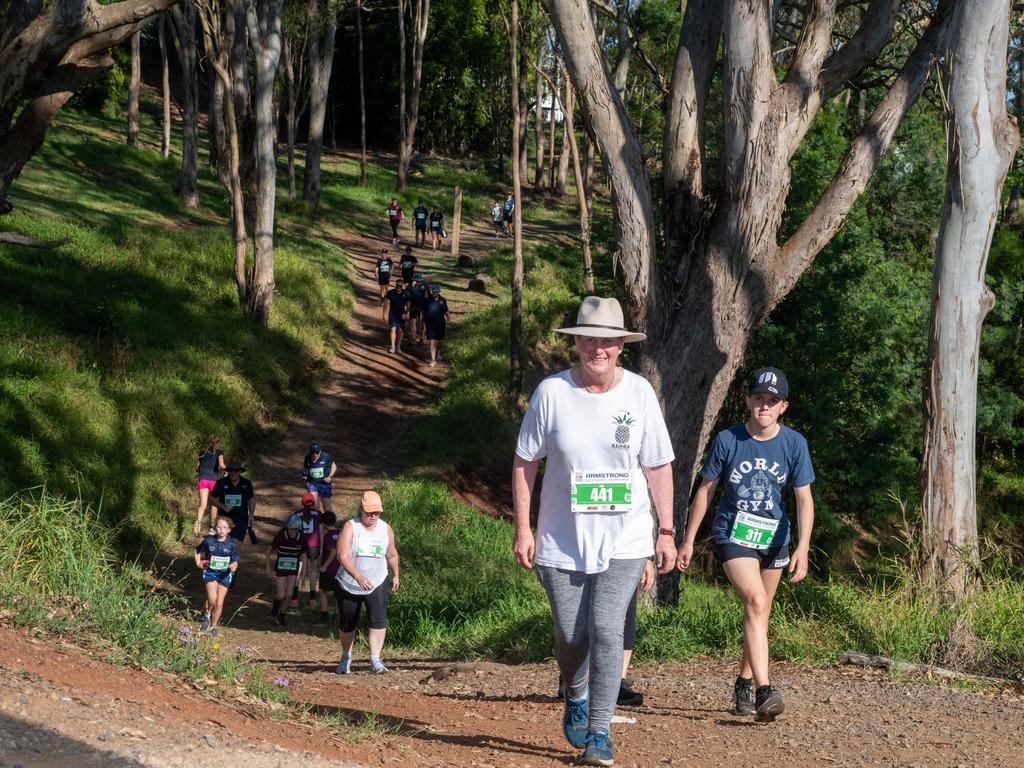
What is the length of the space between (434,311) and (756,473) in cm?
1854

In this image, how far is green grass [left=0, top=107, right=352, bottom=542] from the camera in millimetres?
15641

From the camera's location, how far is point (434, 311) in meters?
24.2

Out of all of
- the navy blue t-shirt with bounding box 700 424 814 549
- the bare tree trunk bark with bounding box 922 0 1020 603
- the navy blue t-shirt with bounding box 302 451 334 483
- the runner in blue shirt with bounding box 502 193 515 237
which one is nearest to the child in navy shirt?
the navy blue t-shirt with bounding box 700 424 814 549

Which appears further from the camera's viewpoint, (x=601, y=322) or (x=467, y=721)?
(x=467, y=721)

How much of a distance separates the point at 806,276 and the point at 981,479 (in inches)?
350

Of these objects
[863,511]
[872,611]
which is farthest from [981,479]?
[872,611]

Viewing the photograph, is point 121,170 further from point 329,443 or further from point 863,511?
point 863,511

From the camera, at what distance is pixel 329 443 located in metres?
20.0

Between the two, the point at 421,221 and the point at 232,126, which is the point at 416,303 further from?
the point at 421,221

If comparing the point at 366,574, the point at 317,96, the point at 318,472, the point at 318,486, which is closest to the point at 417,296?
the point at 318,486

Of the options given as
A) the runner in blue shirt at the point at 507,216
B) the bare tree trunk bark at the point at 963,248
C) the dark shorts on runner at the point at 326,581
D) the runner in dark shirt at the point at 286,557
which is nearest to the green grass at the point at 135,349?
the runner in dark shirt at the point at 286,557

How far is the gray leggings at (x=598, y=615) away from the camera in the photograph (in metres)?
5.07

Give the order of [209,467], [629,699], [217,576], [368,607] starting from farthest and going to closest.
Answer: [209,467] < [217,576] < [368,607] < [629,699]

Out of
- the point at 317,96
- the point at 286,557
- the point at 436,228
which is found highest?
the point at 317,96
